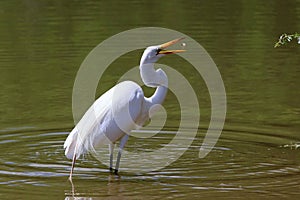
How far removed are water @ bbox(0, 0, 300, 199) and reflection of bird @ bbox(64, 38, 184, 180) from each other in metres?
0.30

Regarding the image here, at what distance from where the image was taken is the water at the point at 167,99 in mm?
7172

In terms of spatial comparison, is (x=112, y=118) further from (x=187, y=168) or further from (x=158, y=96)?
(x=187, y=168)

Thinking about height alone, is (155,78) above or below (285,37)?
below

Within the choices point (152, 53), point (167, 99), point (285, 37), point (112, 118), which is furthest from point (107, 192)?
point (167, 99)

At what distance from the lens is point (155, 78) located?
25.9 ft

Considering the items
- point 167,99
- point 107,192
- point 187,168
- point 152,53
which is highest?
point 152,53

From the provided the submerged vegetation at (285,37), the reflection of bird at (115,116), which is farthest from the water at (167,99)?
the submerged vegetation at (285,37)

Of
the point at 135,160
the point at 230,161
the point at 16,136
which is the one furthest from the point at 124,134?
the point at 16,136

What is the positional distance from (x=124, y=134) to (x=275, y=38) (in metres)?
7.86

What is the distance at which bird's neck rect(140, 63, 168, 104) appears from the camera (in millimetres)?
7835

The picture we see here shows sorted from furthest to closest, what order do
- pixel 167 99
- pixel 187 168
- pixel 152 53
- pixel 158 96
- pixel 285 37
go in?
pixel 167 99 < pixel 158 96 < pixel 152 53 < pixel 187 168 < pixel 285 37

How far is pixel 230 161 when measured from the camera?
7.82 m

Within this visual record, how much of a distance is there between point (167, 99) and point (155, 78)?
3.14 metres

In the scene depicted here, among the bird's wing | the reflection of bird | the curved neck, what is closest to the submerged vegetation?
the reflection of bird
